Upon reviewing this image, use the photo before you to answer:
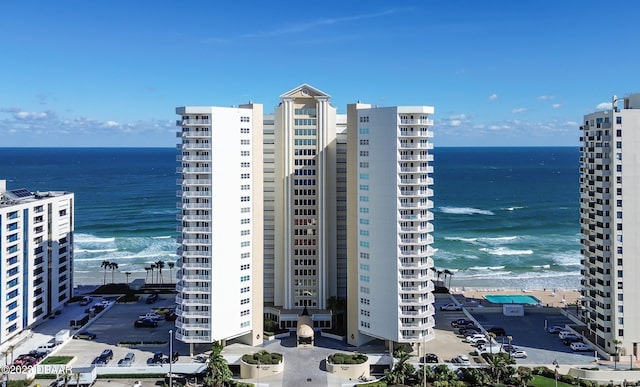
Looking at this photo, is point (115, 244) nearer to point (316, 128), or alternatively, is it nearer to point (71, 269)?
point (71, 269)

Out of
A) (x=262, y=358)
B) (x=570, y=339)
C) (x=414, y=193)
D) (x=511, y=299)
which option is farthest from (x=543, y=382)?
(x=511, y=299)

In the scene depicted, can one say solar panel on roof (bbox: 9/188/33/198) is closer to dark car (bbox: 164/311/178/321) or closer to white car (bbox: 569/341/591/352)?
dark car (bbox: 164/311/178/321)

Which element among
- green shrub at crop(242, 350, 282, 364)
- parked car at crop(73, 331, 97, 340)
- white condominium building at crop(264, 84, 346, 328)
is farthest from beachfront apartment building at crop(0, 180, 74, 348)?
white condominium building at crop(264, 84, 346, 328)

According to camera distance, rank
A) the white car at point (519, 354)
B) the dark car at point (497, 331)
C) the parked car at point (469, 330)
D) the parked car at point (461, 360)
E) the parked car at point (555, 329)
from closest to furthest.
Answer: the parked car at point (461, 360) < the white car at point (519, 354) < the parked car at point (469, 330) < the dark car at point (497, 331) < the parked car at point (555, 329)

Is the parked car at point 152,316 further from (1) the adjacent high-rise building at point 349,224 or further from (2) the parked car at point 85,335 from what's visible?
(1) the adjacent high-rise building at point 349,224

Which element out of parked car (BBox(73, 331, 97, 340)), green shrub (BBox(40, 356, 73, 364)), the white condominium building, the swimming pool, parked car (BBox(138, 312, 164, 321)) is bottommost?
green shrub (BBox(40, 356, 73, 364))

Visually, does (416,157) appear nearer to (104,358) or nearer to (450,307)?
(450,307)

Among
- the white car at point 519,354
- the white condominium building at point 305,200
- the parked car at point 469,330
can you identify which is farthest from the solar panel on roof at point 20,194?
the white car at point 519,354
